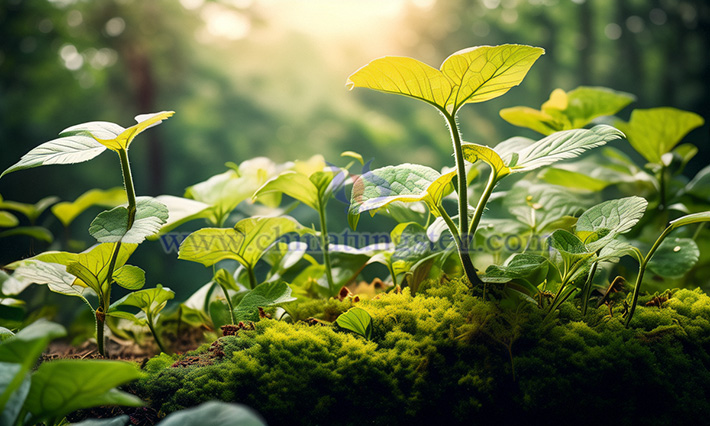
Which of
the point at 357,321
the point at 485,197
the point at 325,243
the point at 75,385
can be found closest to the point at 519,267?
the point at 485,197

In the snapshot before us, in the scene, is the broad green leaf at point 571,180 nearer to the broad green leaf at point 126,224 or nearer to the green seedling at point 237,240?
the green seedling at point 237,240

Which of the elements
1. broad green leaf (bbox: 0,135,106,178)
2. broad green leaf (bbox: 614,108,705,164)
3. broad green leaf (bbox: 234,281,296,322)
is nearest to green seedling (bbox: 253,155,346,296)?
broad green leaf (bbox: 234,281,296,322)

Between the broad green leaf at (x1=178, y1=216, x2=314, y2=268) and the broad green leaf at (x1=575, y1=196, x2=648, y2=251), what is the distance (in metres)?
0.39

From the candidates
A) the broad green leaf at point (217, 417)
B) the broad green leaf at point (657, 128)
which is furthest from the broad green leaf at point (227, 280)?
the broad green leaf at point (657, 128)

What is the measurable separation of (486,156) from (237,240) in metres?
0.34

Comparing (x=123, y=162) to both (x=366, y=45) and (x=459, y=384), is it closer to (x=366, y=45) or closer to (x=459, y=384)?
(x=459, y=384)

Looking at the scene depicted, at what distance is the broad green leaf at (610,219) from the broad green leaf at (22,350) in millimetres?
517

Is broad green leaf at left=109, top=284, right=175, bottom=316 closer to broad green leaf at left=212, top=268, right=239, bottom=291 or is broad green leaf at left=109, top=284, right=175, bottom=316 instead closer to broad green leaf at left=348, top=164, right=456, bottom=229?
broad green leaf at left=212, top=268, right=239, bottom=291

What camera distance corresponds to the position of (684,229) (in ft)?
2.67

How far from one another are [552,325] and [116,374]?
451 millimetres

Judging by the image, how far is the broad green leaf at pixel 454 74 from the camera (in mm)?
423

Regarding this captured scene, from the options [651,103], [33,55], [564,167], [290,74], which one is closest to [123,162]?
[564,167]

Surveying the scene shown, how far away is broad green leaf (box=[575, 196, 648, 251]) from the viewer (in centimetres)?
46

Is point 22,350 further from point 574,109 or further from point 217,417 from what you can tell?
point 574,109
